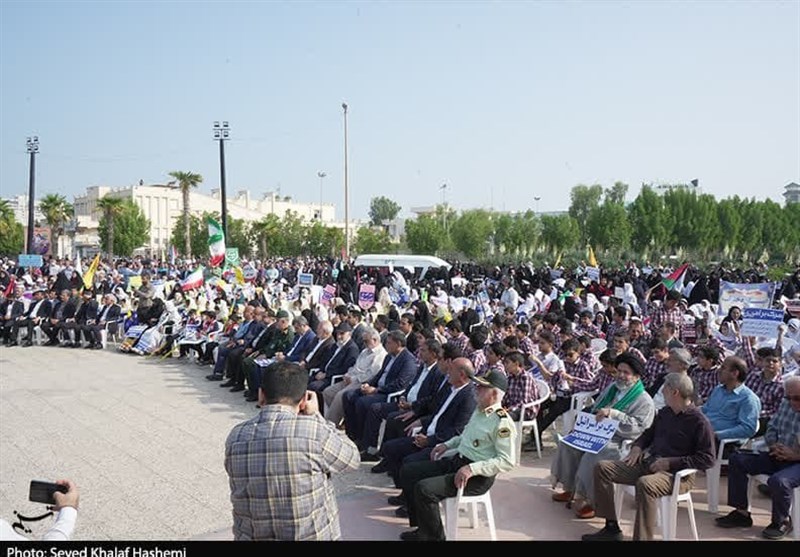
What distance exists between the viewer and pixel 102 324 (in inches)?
682

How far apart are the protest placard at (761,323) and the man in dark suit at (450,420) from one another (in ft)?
15.3

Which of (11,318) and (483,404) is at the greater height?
(483,404)

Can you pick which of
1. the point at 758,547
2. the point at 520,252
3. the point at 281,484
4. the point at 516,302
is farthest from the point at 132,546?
the point at 520,252

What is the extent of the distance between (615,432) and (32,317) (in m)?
16.2

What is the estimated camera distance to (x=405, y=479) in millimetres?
5660

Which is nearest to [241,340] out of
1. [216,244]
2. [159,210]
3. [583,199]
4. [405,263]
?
[216,244]

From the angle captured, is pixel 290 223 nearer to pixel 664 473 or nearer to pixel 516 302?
pixel 516 302

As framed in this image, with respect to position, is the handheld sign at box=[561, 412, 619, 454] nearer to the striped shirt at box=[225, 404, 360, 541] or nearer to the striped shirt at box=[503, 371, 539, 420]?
the striped shirt at box=[503, 371, 539, 420]

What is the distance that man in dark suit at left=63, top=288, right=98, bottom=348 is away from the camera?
17.4 meters

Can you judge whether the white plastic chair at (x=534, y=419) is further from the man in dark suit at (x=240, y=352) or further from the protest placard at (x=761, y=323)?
the man in dark suit at (x=240, y=352)

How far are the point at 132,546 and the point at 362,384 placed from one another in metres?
5.96

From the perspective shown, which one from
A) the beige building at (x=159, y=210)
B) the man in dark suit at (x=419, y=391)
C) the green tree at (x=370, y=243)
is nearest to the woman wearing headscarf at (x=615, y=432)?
the man in dark suit at (x=419, y=391)

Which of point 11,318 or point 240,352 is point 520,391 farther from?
point 11,318

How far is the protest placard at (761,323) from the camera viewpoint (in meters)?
8.93
